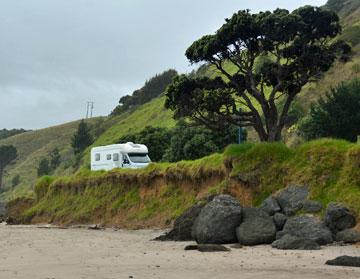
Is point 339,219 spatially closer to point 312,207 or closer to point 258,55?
point 312,207

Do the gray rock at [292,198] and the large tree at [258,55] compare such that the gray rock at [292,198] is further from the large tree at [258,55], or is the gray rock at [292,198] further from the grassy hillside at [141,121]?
the grassy hillside at [141,121]

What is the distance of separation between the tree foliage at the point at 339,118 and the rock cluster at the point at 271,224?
17.6 metres

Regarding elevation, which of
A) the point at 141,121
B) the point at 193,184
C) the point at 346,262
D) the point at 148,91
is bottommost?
the point at 346,262

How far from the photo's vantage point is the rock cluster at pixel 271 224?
19.1m

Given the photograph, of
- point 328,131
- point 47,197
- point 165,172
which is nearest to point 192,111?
point 165,172

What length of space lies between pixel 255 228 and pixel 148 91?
424ft

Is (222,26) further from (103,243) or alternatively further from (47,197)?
(47,197)

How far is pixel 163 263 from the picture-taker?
14508 millimetres

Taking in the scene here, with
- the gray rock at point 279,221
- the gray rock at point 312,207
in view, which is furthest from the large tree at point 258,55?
the gray rock at point 279,221

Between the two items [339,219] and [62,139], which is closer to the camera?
[339,219]

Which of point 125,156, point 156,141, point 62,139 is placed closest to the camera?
point 125,156

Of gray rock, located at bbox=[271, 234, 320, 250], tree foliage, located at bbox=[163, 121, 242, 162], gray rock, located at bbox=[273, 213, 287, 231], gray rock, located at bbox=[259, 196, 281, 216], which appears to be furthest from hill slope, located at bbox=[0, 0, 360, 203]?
gray rock, located at bbox=[271, 234, 320, 250]

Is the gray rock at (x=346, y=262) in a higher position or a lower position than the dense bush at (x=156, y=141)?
lower

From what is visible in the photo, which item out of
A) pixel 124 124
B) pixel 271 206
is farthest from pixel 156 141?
pixel 124 124
